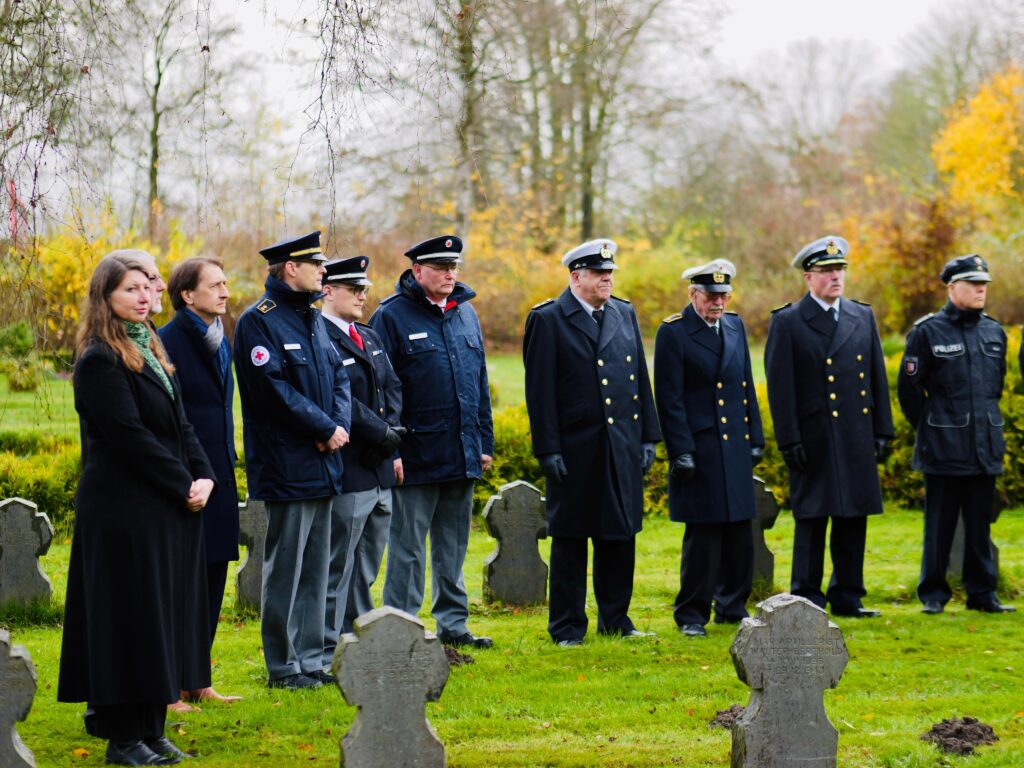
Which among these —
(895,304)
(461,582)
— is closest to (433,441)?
(461,582)

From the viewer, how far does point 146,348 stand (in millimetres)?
5621

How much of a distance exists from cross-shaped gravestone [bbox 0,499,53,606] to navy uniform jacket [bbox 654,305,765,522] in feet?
13.4

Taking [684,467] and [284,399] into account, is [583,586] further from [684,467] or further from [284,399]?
[284,399]

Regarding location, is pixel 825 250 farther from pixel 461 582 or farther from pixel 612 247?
pixel 461 582

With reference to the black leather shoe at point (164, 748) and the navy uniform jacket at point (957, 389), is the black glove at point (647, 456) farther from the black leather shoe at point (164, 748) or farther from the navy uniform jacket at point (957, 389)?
the black leather shoe at point (164, 748)

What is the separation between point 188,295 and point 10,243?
1312 millimetres

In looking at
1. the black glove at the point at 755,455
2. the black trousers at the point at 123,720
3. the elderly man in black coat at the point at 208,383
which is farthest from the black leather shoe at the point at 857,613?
the black trousers at the point at 123,720

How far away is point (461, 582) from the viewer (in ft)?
26.4

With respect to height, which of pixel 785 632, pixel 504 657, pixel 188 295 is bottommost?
pixel 504 657

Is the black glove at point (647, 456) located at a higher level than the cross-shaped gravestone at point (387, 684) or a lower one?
higher

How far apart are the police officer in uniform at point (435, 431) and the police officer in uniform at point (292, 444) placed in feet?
3.20

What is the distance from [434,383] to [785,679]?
3.32 m

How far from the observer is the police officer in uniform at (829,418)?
8.77 metres

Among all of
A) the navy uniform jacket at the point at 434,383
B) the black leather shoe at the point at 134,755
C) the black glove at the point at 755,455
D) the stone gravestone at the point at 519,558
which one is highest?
the navy uniform jacket at the point at 434,383
